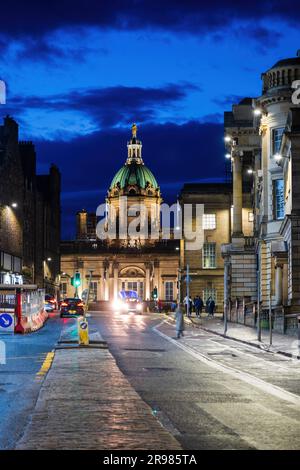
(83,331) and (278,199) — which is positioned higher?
(278,199)

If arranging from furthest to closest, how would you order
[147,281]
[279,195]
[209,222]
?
[147,281], [209,222], [279,195]

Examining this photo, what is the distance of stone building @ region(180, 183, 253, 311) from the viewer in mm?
104938

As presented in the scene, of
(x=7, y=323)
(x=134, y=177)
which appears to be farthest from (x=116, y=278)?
(x=7, y=323)

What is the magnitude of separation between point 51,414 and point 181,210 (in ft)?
318

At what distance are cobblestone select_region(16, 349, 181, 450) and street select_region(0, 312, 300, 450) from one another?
375 mm

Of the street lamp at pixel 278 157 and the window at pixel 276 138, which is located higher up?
the window at pixel 276 138

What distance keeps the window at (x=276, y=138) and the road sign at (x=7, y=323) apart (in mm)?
24489

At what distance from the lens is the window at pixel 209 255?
106 meters

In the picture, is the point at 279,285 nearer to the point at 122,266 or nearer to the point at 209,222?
the point at 209,222

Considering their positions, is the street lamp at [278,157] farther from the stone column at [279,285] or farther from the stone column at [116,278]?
the stone column at [116,278]

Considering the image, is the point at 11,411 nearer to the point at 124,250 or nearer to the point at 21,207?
the point at 21,207

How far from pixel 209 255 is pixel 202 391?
89698 millimetres

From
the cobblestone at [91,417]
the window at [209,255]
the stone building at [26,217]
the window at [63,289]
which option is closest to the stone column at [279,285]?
the cobblestone at [91,417]

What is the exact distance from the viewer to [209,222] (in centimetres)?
10594
